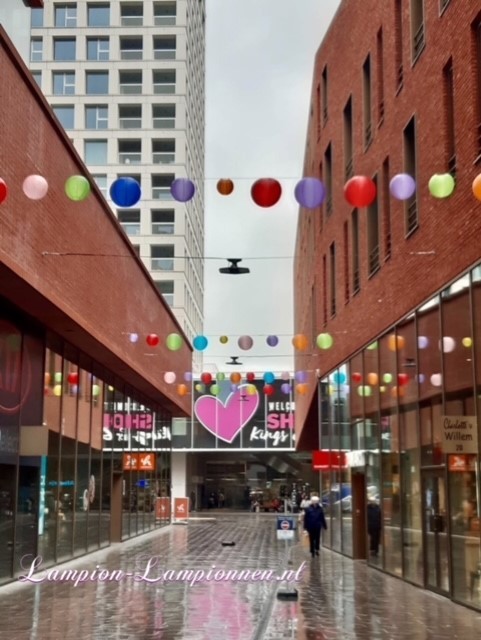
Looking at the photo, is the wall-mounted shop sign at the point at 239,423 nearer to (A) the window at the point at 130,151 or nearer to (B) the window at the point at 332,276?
(A) the window at the point at 130,151

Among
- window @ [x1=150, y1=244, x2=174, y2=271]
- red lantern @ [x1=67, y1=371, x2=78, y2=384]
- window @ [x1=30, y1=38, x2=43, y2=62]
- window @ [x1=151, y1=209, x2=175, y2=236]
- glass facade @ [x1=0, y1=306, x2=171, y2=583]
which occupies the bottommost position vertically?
glass facade @ [x1=0, y1=306, x2=171, y2=583]

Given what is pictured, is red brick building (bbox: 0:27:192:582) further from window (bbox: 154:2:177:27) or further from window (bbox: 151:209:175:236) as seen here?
window (bbox: 154:2:177:27)

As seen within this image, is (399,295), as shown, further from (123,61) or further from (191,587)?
(123,61)

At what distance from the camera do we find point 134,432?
3478 centimetres

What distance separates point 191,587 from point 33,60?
55.3 meters

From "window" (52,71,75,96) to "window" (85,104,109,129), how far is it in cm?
173

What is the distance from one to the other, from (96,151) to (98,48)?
7.83 meters

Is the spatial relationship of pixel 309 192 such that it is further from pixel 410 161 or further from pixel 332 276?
pixel 332 276

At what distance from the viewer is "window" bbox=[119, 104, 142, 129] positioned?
67812mm

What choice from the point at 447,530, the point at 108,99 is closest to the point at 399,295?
the point at 447,530

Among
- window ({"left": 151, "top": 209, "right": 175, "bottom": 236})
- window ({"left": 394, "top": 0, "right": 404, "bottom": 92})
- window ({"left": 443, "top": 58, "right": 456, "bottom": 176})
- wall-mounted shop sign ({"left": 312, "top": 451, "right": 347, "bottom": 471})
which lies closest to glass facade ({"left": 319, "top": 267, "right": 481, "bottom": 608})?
wall-mounted shop sign ({"left": 312, "top": 451, "right": 347, "bottom": 471})

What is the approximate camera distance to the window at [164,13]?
68.8 metres

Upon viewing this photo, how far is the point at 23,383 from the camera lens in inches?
753

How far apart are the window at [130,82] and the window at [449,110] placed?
53995mm
